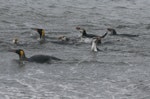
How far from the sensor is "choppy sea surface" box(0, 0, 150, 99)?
41.1 feet

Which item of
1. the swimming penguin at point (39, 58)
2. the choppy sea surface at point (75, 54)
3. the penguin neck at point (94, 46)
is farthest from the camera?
the penguin neck at point (94, 46)

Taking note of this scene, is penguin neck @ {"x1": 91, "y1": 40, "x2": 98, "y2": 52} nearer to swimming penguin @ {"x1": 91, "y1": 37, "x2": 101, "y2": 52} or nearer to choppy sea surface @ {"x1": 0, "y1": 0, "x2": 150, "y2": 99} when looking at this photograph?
swimming penguin @ {"x1": 91, "y1": 37, "x2": 101, "y2": 52}

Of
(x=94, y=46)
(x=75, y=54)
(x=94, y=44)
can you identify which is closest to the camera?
(x=75, y=54)

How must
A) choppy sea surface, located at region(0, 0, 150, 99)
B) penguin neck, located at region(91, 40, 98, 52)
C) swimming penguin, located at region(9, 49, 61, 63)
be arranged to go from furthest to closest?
1. penguin neck, located at region(91, 40, 98, 52)
2. swimming penguin, located at region(9, 49, 61, 63)
3. choppy sea surface, located at region(0, 0, 150, 99)

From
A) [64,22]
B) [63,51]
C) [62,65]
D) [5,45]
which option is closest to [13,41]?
[5,45]

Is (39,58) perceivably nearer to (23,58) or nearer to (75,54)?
(23,58)

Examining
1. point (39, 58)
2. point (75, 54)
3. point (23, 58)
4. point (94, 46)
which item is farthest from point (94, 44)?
point (23, 58)

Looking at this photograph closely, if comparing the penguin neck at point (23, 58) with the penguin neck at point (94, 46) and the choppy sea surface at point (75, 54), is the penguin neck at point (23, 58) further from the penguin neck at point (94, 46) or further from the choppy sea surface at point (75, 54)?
the penguin neck at point (94, 46)

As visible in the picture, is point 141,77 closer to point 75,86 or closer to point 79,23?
point 75,86

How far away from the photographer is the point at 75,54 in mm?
16781

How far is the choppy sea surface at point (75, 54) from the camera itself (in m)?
12.5

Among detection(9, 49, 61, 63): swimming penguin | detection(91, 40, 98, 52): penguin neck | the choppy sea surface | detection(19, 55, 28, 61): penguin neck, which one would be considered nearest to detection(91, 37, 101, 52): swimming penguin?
detection(91, 40, 98, 52): penguin neck

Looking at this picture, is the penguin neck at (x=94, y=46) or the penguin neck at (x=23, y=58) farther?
→ the penguin neck at (x=94, y=46)

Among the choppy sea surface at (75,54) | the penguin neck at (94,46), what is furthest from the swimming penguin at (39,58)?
the penguin neck at (94,46)
